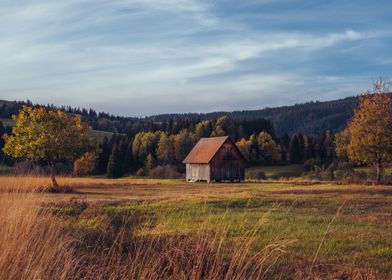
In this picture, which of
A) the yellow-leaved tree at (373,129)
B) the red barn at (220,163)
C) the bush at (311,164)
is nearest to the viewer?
the yellow-leaved tree at (373,129)

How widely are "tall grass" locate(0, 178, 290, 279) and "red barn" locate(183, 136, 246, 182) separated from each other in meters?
49.2

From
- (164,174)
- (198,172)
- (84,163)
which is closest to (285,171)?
(164,174)

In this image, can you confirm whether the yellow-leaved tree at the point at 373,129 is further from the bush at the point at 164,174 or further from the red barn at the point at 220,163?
the bush at the point at 164,174

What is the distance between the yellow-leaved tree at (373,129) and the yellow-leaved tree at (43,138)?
74.9 ft

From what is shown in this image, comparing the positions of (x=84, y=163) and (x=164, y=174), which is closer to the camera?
(x=84, y=163)

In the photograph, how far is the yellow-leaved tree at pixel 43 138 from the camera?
3384 cm

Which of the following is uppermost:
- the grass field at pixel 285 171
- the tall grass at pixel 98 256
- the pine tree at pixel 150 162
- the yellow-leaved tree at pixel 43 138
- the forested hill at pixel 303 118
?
the forested hill at pixel 303 118

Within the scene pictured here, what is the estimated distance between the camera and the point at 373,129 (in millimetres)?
38812

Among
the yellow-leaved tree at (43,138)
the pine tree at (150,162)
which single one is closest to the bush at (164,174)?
the pine tree at (150,162)

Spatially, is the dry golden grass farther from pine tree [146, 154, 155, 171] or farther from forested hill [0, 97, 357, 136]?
forested hill [0, 97, 357, 136]

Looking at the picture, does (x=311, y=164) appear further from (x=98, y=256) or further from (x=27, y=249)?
(x=27, y=249)

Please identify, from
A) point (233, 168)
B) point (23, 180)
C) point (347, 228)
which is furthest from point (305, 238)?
point (233, 168)

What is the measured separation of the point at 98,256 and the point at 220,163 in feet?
172

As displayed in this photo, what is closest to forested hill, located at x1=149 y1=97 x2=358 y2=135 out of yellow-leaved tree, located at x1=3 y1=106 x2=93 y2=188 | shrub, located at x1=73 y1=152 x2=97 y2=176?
shrub, located at x1=73 y1=152 x2=97 y2=176
